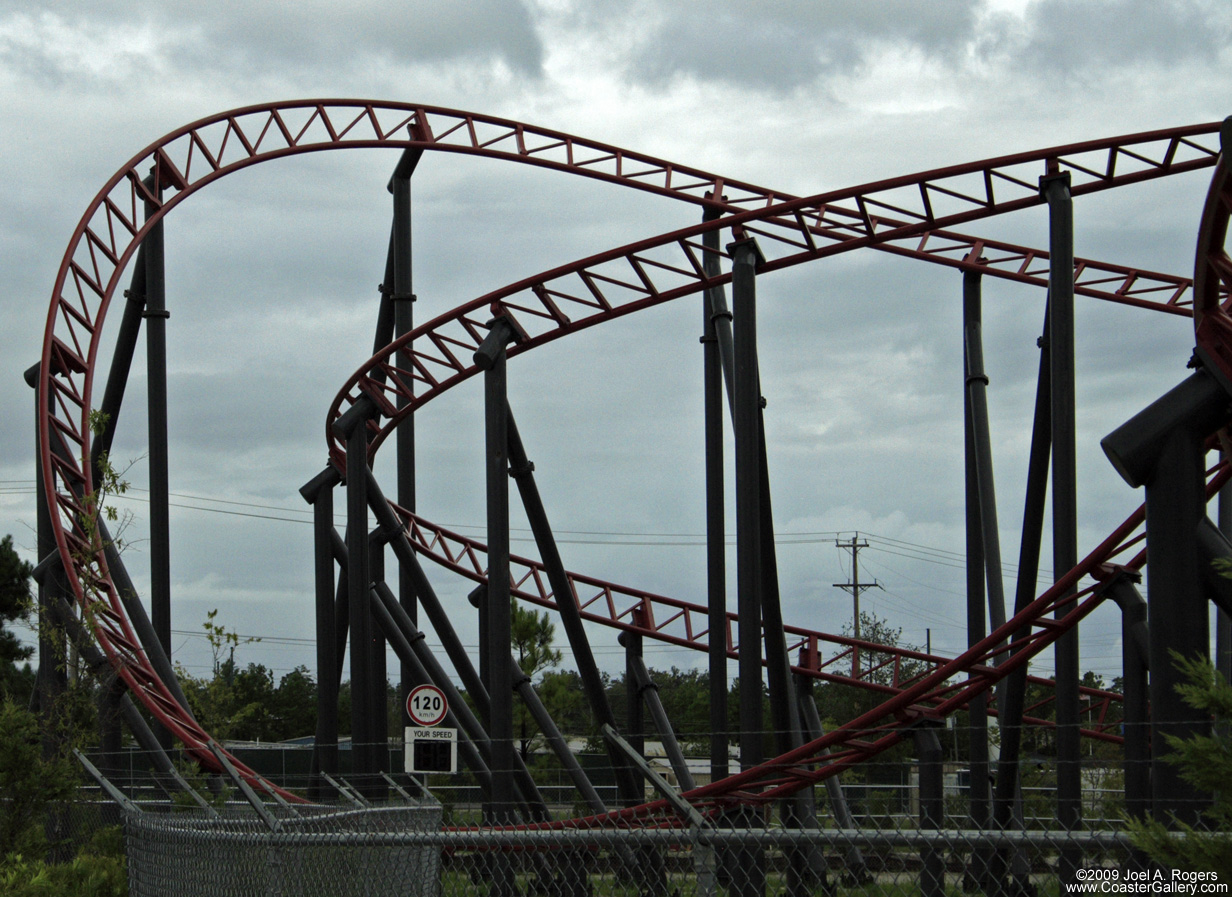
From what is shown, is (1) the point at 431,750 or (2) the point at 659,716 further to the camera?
(2) the point at 659,716

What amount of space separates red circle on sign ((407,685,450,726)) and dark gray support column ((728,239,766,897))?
8.05 feet

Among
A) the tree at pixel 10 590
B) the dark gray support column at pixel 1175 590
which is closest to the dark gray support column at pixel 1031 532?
the dark gray support column at pixel 1175 590

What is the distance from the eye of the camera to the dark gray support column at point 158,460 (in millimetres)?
15344

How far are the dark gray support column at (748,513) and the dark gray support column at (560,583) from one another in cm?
319

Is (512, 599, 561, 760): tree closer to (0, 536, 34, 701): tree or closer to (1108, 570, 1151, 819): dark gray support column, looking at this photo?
(0, 536, 34, 701): tree

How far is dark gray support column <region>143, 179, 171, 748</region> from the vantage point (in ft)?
50.3

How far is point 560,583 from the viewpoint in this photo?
533 inches

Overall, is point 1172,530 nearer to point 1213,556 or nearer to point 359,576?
point 1213,556

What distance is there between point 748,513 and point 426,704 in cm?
307

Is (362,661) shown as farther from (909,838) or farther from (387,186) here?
(909,838)

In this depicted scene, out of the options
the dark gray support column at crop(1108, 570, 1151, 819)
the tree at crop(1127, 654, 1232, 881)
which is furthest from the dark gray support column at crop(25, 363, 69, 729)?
the tree at crop(1127, 654, 1232, 881)

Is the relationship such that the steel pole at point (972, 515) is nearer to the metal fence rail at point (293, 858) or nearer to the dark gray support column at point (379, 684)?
the dark gray support column at point (379, 684)

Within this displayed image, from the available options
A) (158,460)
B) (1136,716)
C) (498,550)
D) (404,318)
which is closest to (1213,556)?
(1136,716)

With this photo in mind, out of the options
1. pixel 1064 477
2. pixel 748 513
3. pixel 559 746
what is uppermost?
A: pixel 1064 477
